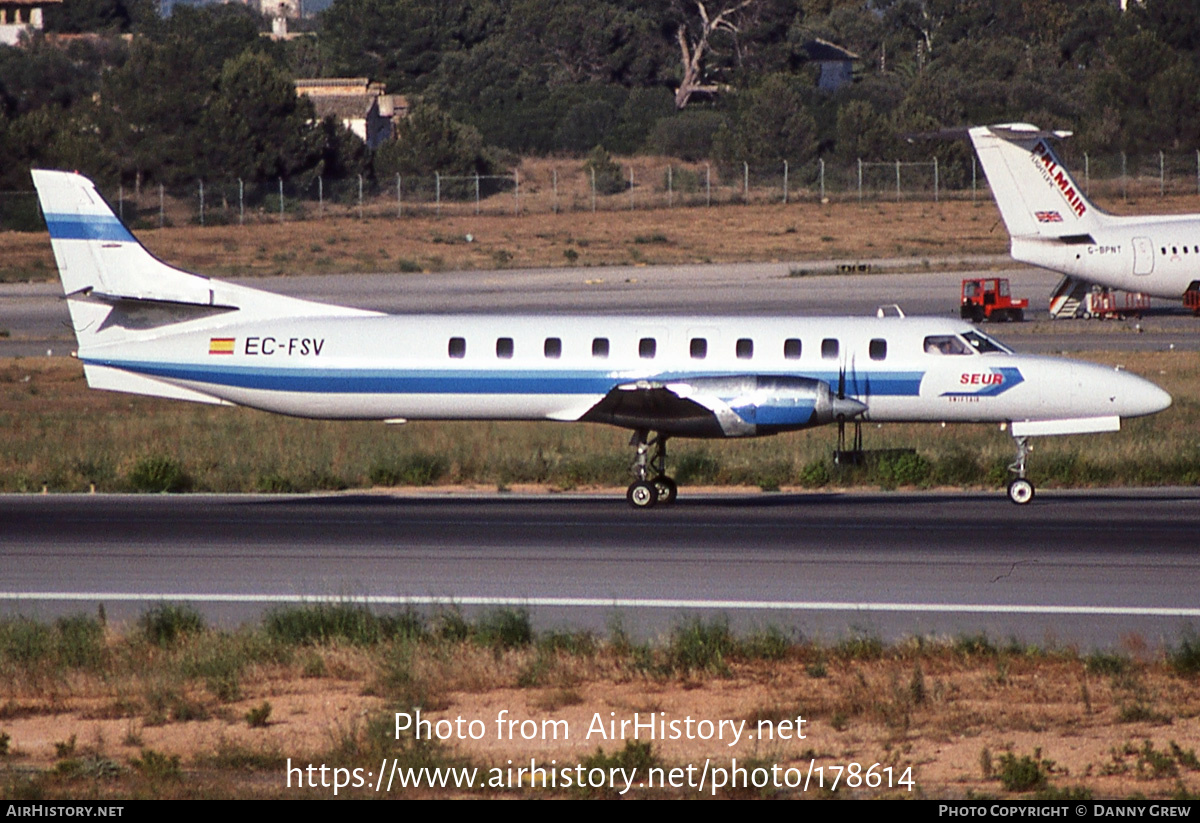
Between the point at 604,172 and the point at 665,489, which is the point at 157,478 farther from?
the point at 604,172

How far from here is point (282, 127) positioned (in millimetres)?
87188

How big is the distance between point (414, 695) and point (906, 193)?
3127 inches

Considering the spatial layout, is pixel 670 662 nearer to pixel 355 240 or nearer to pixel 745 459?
pixel 745 459

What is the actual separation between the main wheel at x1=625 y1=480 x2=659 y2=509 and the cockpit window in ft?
17.7

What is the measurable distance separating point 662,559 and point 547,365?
5.30 m

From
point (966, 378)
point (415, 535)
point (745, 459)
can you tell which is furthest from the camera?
point (745, 459)

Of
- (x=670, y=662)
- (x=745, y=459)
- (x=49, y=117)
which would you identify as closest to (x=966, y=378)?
(x=745, y=459)

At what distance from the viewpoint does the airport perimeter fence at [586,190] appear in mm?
83062

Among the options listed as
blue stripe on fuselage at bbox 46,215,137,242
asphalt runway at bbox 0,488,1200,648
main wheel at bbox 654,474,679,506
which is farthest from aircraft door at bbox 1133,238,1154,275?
blue stripe on fuselage at bbox 46,215,137,242

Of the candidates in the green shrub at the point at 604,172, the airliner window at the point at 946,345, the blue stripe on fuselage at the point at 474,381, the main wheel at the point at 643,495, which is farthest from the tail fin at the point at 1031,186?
the green shrub at the point at 604,172

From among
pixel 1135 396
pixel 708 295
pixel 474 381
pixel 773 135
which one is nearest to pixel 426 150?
pixel 773 135

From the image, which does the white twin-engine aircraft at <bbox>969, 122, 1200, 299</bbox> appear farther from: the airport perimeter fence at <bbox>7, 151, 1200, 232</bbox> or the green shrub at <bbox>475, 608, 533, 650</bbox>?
the airport perimeter fence at <bbox>7, 151, 1200, 232</bbox>

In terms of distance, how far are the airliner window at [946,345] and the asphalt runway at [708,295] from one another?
21871 mm

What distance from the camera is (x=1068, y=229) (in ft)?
156
